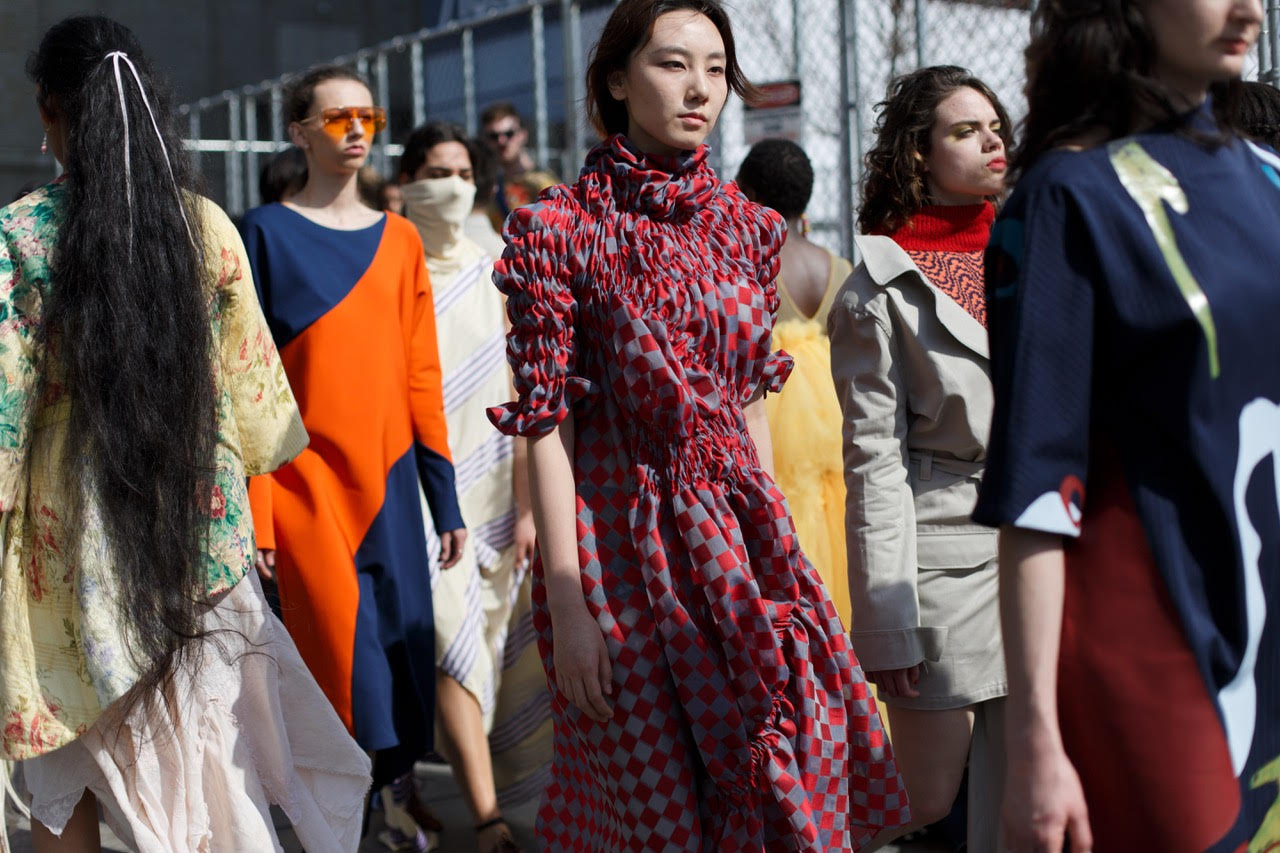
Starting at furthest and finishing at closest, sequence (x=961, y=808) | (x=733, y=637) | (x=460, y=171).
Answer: (x=460, y=171) → (x=961, y=808) → (x=733, y=637)

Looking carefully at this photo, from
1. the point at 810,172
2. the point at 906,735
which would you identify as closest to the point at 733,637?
the point at 906,735

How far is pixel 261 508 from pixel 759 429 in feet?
4.99

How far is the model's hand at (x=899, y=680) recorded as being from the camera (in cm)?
325

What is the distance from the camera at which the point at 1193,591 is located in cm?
184

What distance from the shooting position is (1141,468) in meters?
1.85

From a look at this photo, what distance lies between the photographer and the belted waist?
132 inches

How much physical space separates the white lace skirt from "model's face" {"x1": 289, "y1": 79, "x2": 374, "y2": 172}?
1.57 metres

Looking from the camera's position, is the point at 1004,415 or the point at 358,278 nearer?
the point at 1004,415

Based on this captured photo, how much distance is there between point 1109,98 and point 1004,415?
1.30 feet

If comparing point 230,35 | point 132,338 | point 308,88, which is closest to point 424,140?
point 308,88

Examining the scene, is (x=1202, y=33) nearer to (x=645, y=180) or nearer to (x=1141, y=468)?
(x=1141, y=468)

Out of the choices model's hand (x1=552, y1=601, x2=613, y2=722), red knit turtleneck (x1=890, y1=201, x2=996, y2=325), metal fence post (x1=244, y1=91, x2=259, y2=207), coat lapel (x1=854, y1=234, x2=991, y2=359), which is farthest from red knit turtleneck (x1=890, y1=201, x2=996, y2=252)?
metal fence post (x1=244, y1=91, x2=259, y2=207)

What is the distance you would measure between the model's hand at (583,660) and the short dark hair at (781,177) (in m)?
2.33

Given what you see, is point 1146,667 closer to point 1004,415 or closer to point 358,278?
point 1004,415
